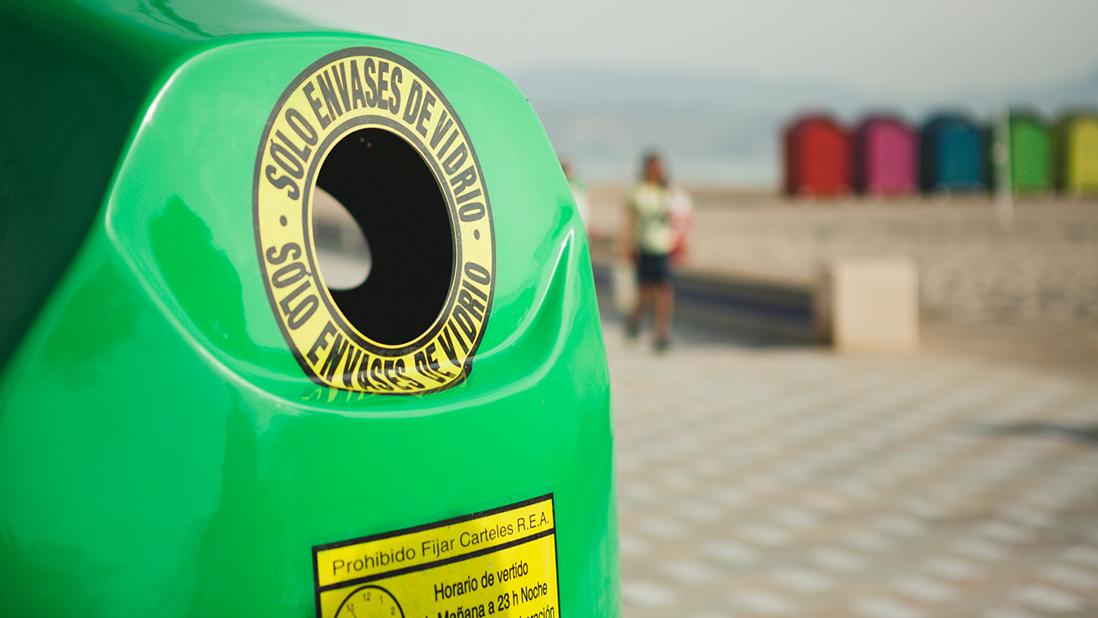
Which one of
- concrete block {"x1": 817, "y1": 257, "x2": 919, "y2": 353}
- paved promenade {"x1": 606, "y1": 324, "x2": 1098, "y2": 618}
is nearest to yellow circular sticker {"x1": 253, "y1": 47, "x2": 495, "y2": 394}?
paved promenade {"x1": 606, "y1": 324, "x2": 1098, "y2": 618}

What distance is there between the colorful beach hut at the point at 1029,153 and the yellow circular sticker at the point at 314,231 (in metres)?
50.8

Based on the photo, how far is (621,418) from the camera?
8586 mm

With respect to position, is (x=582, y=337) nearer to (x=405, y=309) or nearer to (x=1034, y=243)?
(x=405, y=309)

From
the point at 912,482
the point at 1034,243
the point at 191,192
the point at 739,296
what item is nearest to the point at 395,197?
the point at 191,192

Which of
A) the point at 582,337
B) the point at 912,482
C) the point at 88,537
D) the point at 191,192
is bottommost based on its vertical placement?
the point at 912,482

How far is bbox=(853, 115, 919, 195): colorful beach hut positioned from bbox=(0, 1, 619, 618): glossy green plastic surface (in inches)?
2082

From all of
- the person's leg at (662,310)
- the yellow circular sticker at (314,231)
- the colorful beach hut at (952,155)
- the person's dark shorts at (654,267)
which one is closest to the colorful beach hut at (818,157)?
the colorful beach hut at (952,155)

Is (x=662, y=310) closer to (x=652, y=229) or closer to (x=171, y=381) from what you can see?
(x=652, y=229)

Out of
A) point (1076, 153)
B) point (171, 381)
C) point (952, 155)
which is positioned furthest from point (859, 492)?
point (952, 155)

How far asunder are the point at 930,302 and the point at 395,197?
549 inches

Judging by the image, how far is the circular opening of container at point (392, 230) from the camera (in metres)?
2.11

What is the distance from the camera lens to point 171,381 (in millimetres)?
1656

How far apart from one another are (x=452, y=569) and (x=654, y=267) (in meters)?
9.30

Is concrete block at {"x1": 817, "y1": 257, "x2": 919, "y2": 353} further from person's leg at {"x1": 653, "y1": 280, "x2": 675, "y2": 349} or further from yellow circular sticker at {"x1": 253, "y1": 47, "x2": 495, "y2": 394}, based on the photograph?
yellow circular sticker at {"x1": 253, "y1": 47, "x2": 495, "y2": 394}
